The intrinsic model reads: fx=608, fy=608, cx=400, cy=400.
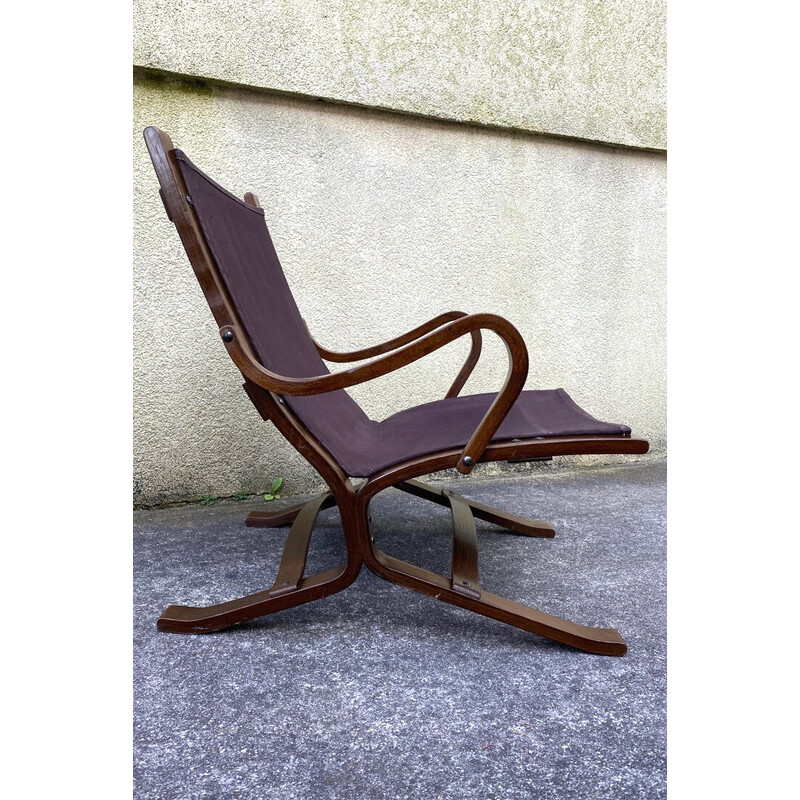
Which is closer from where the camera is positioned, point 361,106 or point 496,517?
point 496,517

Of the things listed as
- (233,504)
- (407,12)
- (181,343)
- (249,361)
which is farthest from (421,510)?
(407,12)

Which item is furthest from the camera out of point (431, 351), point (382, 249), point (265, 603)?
point (382, 249)

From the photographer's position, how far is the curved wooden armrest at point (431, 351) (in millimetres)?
1235

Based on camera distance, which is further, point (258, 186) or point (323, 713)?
point (258, 186)

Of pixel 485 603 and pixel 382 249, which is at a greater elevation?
pixel 382 249

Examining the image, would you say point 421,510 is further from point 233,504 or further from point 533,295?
point 533,295

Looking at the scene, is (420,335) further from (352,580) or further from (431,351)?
(352,580)

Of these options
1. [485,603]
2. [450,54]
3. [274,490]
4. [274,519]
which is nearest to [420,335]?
[274,519]

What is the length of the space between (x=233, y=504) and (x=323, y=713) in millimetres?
1388

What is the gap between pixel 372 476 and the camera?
134 cm

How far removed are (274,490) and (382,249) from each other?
1089mm

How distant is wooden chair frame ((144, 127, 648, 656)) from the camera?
1.24 m

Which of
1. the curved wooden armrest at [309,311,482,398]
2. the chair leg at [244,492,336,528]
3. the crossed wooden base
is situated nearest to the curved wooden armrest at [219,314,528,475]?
the crossed wooden base

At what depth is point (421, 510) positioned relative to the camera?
235 cm
